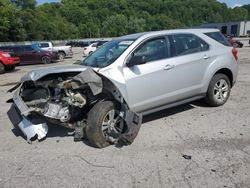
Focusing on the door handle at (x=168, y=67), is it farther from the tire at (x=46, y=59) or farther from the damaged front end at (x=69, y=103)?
the tire at (x=46, y=59)

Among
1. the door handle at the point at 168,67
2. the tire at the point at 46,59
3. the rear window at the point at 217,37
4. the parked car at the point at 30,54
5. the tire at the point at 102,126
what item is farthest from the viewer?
the tire at the point at 46,59

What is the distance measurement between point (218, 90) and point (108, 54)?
2695 mm

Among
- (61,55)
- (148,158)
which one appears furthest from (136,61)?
(61,55)

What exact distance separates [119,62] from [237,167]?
2.42m

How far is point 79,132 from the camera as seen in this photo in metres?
4.38

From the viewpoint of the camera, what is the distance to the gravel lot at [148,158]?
11.1ft

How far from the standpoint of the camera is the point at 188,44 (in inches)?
214

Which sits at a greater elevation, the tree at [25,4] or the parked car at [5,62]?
the tree at [25,4]

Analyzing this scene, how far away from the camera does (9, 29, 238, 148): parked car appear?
4.26 metres

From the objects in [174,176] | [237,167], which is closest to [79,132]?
[174,176]

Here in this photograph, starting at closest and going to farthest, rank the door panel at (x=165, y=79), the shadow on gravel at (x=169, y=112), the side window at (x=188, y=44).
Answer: the door panel at (x=165, y=79) → the side window at (x=188, y=44) → the shadow on gravel at (x=169, y=112)

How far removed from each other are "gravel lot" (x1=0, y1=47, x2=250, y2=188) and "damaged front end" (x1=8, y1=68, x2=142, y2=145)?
0.28m

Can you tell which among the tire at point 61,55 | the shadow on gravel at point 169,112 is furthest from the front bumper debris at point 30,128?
the tire at point 61,55

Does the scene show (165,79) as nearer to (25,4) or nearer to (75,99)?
(75,99)
